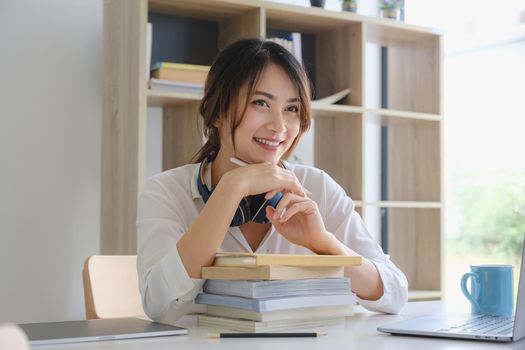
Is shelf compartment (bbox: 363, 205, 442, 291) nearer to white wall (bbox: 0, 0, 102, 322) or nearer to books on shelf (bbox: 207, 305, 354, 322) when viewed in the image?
white wall (bbox: 0, 0, 102, 322)

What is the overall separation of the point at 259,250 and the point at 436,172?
198cm

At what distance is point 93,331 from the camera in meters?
1.28

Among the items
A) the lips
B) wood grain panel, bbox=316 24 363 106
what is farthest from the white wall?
the lips

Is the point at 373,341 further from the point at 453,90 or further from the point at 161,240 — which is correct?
the point at 453,90

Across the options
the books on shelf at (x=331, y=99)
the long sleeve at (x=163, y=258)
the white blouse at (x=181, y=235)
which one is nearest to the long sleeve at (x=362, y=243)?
the white blouse at (x=181, y=235)

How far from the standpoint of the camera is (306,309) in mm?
1386

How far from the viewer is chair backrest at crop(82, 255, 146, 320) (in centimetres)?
196

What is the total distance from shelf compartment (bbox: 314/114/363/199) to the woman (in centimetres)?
136

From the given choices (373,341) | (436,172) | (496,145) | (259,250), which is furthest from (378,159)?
(373,341)

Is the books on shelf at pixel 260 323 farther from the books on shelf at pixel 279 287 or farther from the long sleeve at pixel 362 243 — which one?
the long sleeve at pixel 362 243

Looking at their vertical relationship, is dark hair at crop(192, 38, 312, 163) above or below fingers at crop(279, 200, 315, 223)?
above

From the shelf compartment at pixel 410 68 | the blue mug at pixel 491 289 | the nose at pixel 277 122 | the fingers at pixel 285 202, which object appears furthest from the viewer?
the shelf compartment at pixel 410 68

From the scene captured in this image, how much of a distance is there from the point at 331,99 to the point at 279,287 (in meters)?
2.10

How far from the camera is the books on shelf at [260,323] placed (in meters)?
1.31
